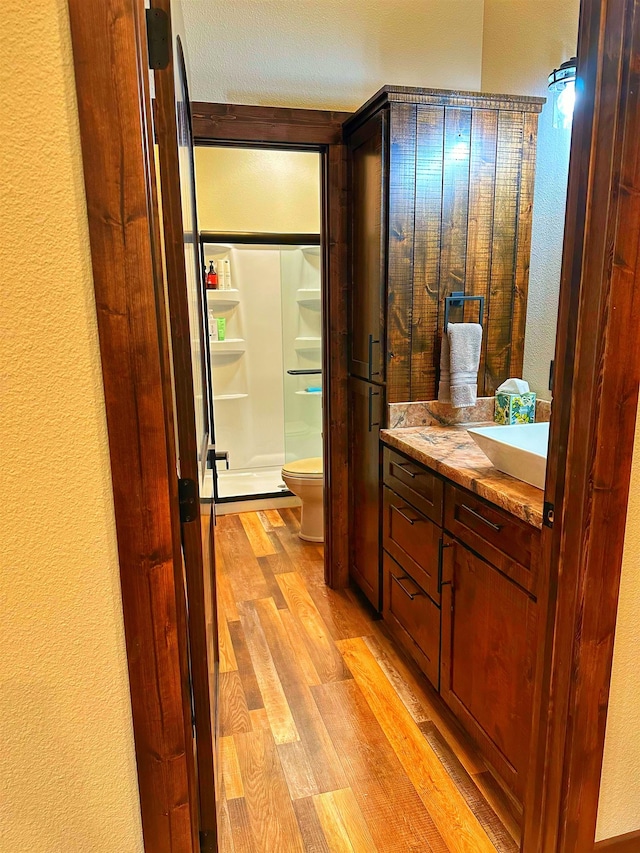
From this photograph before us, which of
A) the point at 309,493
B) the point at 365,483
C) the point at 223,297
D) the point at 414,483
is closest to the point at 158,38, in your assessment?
the point at 414,483

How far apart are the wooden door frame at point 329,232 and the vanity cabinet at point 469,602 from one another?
505mm

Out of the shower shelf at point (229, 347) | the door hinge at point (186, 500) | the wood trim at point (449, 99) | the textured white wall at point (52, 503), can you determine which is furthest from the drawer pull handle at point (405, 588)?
the shower shelf at point (229, 347)

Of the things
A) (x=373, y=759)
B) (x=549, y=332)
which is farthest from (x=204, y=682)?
(x=549, y=332)

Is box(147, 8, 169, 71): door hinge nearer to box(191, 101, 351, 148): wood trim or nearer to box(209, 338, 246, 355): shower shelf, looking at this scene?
box(191, 101, 351, 148): wood trim

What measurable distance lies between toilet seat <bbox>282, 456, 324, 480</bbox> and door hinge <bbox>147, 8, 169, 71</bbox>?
2.62 metres

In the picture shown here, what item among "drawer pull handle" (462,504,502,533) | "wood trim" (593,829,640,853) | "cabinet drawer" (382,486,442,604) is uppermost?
"drawer pull handle" (462,504,502,533)

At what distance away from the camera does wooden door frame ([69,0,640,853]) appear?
2.59 ft

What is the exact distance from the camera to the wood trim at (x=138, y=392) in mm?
767

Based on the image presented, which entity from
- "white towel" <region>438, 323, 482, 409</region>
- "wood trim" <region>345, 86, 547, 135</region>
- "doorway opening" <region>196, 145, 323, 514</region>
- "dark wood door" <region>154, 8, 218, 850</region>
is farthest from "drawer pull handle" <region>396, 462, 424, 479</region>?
"doorway opening" <region>196, 145, 323, 514</region>

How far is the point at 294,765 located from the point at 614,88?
1973 mm

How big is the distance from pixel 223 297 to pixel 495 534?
132 inches

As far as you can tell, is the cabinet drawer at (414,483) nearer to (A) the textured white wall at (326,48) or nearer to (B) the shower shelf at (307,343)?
(A) the textured white wall at (326,48)

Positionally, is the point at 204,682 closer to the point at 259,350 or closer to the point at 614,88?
the point at 614,88

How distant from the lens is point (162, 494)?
2.92ft
